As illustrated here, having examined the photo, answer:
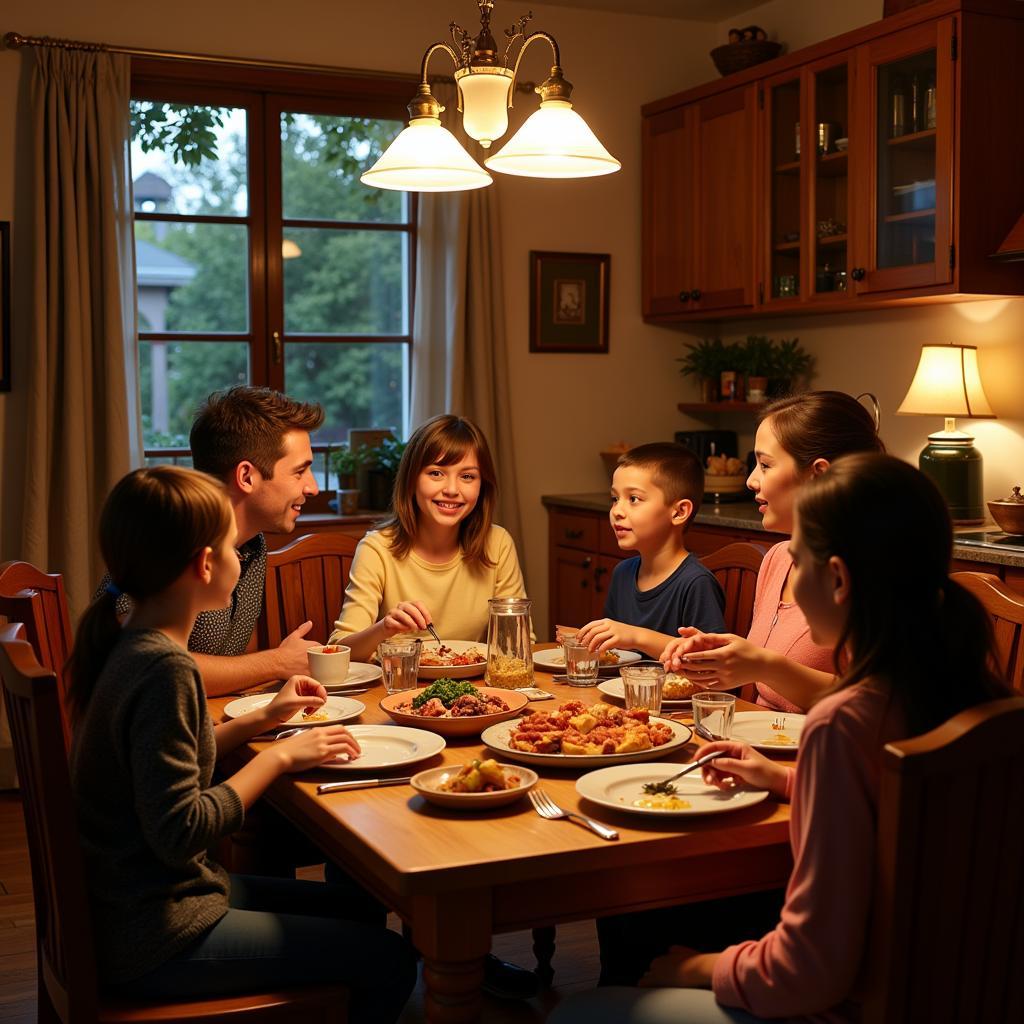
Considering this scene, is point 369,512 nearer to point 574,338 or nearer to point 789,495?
point 574,338

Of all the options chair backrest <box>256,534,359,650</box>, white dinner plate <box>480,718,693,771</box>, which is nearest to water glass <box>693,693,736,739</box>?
white dinner plate <box>480,718,693,771</box>

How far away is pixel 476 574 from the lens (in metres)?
2.91

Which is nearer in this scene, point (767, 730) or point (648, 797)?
point (648, 797)

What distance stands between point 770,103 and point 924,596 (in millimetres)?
3540

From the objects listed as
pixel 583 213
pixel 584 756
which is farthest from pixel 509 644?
pixel 583 213

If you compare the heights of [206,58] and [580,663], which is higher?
[206,58]

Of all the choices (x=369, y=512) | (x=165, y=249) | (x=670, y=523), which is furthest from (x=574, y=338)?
(x=670, y=523)

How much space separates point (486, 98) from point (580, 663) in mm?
1028

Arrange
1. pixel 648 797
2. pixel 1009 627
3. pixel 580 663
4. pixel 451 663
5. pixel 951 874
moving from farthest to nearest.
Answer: pixel 451 663 → pixel 580 663 → pixel 1009 627 → pixel 648 797 → pixel 951 874

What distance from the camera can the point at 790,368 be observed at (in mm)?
4824

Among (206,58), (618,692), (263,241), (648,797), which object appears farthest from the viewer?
(263,241)

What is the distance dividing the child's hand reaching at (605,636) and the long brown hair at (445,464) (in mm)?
635

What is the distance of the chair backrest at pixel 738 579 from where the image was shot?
2840 millimetres

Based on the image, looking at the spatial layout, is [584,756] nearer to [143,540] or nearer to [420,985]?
[143,540]
